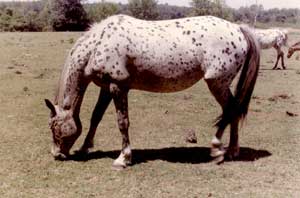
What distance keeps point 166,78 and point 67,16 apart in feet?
137

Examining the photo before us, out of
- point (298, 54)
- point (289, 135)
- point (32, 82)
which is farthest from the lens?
point (298, 54)

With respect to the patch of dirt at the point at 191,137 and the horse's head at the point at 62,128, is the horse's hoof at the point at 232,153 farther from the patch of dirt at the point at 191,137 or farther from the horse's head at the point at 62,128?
the horse's head at the point at 62,128

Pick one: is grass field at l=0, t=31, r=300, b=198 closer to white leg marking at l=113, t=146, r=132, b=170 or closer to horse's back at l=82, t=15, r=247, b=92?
white leg marking at l=113, t=146, r=132, b=170

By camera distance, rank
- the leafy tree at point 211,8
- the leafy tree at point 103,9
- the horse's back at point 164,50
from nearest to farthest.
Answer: the horse's back at point 164,50
the leafy tree at point 211,8
the leafy tree at point 103,9

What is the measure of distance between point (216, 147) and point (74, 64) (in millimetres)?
2462

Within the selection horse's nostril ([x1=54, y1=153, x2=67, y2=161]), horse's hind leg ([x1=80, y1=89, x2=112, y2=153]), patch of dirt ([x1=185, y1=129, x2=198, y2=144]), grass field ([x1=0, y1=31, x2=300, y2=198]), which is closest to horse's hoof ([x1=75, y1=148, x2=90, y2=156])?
horse's hind leg ([x1=80, y1=89, x2=112, y2=153])

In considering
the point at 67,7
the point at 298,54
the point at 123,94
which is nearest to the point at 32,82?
the point at 123,94

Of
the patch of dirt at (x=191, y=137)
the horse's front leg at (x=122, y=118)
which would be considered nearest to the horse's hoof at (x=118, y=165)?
the horse's front leg at (x=122, y=118)

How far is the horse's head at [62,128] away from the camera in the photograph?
7.05 meters

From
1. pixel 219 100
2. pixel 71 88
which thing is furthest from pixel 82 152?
pixel 219 100

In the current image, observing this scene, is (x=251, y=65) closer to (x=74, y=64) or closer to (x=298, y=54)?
(x=74, y=64)

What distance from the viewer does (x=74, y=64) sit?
6918mm

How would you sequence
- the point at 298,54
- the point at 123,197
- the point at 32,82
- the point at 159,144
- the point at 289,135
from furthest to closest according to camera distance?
the point at 298,54
the point at 32,82
the point at 289,135
the point at 159,144
the point at 123,197

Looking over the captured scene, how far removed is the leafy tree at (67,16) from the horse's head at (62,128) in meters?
39.6
